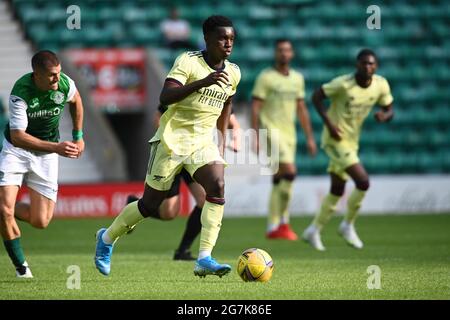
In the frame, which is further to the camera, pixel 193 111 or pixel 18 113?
pixel 18 113

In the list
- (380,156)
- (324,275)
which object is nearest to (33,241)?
(324,275)

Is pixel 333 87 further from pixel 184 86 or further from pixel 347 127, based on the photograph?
pixel 184 86

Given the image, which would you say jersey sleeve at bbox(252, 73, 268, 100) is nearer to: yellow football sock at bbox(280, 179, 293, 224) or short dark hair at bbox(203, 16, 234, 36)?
yellow football sock at bbox(280, 179, 293, 224)

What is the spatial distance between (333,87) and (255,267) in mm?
4782

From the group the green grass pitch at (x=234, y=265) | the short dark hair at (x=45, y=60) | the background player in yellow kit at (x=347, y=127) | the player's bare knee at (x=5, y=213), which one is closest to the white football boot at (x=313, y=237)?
the background player in yellow kit at (x=347, y=127)

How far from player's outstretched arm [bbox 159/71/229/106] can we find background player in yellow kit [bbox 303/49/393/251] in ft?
15.1

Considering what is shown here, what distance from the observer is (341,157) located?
1246cm

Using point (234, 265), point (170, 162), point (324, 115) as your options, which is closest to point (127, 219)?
point (170, 162)

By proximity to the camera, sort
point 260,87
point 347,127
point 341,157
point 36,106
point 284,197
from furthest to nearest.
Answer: point 260,87 → point 284,197 → point 347,127 → point 341,157 → point 36,106

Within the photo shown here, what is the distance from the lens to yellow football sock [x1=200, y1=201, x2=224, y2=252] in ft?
26.9

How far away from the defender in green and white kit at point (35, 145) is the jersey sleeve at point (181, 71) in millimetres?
1060

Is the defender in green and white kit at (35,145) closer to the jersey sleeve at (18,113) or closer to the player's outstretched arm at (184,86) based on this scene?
the jersey sleeve at (18,113)

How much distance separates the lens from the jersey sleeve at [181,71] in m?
8.16
